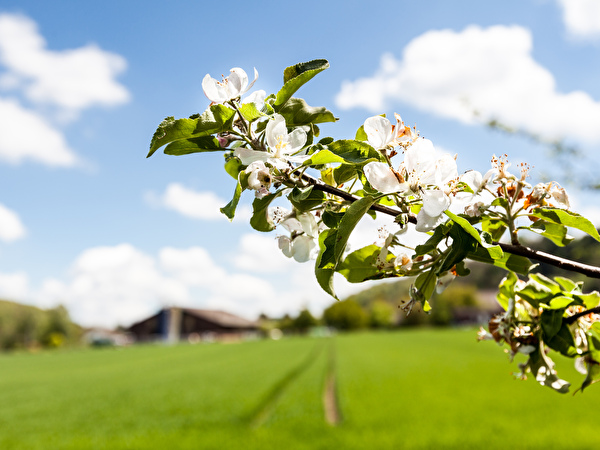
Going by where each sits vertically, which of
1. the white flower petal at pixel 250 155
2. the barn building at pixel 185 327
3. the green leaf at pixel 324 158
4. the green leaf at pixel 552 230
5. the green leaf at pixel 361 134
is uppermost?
the green leaf at pixel 361 134

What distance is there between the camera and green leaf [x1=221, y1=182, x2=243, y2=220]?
2.37 feet

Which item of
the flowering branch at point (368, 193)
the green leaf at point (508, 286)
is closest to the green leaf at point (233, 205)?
the flowering branch at point (368, 193)

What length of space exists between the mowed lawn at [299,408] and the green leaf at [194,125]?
1187 cm

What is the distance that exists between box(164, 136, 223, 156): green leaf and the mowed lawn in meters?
11.8

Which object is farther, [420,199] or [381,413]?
[381,413]

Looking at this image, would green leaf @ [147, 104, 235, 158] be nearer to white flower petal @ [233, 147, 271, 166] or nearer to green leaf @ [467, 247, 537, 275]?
white flower petal @ [233, 147, 271, 166]

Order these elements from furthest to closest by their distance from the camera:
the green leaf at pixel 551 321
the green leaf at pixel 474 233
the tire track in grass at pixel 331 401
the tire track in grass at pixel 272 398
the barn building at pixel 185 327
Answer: the barn building at pixel 185 327 < the tire track in grass at pixel 272 398 < the tire track in grass at pixel 331 401 < the green leaf at pixel 551 321 < the green leaf at pixel 474 233

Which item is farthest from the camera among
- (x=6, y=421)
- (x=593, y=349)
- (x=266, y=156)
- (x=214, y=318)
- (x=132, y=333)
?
(x=132, y=333)

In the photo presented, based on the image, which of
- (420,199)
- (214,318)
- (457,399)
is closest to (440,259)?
(420,199)

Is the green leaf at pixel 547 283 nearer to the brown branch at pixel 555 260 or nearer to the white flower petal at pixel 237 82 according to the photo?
the brown branch at pixel 555 260

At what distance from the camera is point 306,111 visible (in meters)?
0.77

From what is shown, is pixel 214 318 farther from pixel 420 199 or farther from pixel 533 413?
pixel 420 199

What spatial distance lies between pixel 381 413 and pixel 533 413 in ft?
14.7

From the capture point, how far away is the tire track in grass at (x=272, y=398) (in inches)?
601
